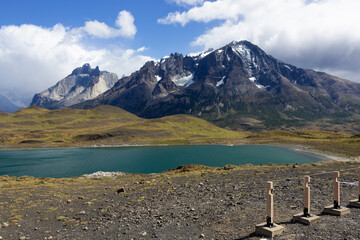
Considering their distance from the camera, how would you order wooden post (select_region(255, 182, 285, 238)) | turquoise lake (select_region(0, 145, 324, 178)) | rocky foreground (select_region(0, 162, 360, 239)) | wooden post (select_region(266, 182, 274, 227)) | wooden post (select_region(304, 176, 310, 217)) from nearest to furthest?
1. wooden post (select_region(255, 182, 285, 238))
2. wooden post (select_region(266, 182, 274, 227))
3. wooden post (select_region(304, 176, 310, 217))
4. rocky foreground (select_region(0, 162, 360, 239))
5. turquoise lake (select_region(0, 145, 324, 178))

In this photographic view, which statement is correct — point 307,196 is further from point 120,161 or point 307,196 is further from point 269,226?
point 120,161

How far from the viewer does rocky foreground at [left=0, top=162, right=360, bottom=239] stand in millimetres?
14963

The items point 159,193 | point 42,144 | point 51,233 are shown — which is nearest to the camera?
point 51,233

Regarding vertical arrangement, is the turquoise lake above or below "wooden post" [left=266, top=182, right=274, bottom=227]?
below

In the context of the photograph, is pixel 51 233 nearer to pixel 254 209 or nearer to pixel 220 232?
pixel 220 232

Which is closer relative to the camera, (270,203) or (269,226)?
(270,203)

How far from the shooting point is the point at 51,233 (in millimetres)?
17594

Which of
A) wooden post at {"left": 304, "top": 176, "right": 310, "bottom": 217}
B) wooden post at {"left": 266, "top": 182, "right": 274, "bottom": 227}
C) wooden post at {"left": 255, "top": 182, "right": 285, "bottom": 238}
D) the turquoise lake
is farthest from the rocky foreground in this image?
the turquoise lake

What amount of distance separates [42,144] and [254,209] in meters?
186

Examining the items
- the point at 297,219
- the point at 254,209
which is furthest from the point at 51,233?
the point at 297,219

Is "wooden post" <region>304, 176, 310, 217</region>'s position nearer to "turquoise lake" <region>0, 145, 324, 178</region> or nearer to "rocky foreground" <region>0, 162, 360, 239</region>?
"rocky foreground" <region>0, 162, 360, 239</region>

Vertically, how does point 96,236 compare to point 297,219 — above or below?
below

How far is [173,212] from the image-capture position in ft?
65.4

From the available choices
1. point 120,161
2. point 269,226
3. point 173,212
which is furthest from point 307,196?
point 120,161
